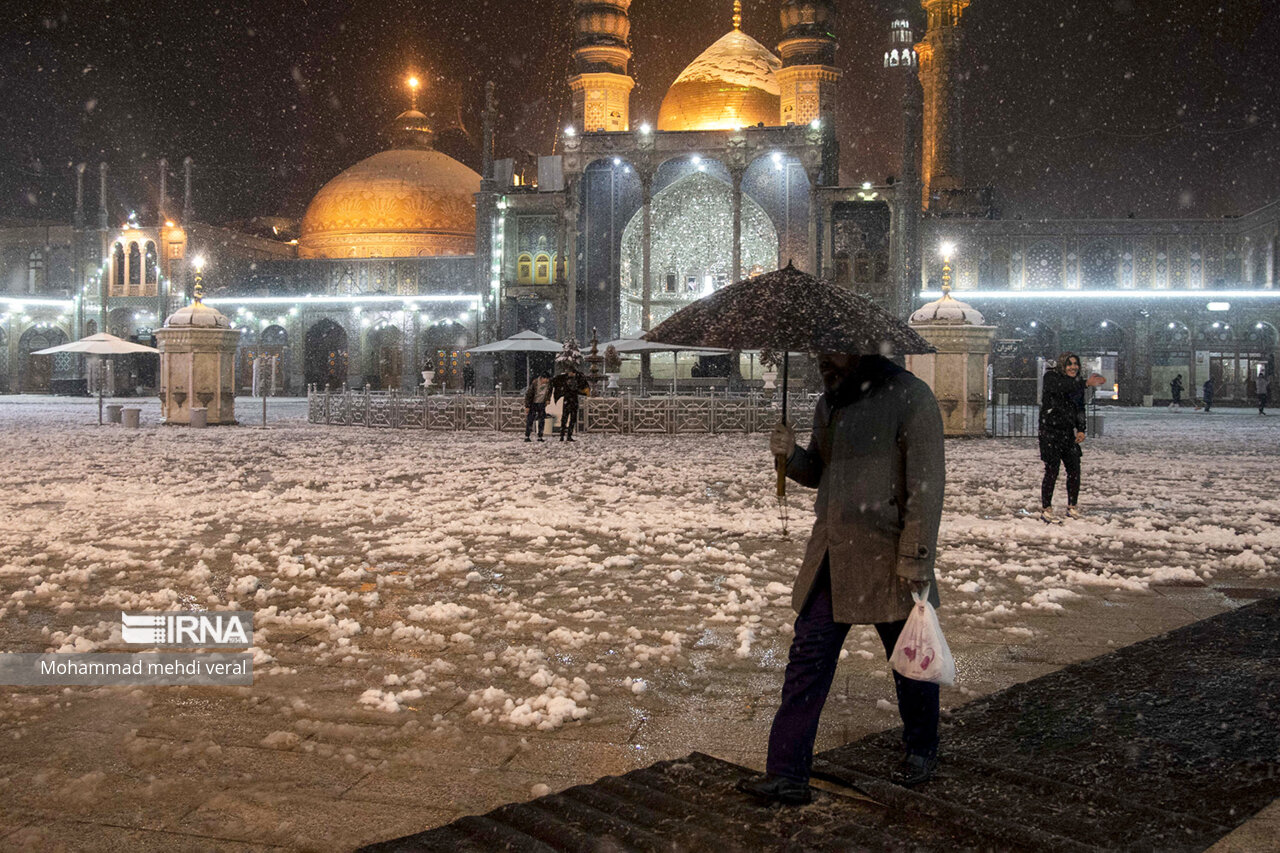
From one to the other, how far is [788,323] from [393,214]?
56378mm

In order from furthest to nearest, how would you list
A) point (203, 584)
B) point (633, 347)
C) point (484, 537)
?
point (633, 347) < point (484, 537) < point (203, 584)

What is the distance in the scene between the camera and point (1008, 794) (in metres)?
3.25

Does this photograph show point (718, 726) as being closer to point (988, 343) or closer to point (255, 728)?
point (255, 728)

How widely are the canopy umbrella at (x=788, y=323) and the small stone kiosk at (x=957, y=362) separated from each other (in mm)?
16640

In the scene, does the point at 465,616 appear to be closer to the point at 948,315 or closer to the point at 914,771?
the point at 914,771

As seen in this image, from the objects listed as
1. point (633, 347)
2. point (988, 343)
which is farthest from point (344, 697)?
point (633, 347)

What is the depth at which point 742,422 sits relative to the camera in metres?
23.3

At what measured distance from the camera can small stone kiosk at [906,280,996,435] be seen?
20094mm

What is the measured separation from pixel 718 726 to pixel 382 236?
55.9m

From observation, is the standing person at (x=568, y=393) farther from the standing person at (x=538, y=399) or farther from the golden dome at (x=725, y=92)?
the golden dome at (x=725, y=92)

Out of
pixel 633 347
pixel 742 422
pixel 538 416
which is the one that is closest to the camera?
pixel 538 416

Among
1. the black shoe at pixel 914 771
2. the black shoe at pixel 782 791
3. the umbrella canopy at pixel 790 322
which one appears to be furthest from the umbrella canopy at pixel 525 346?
the black shoe at pixel 782 791

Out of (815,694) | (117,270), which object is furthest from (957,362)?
(117,270)

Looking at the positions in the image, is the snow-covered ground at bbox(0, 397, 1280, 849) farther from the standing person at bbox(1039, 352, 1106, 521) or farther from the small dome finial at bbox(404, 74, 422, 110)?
the small dome finial at bbox(404, 74, 422, 110)
